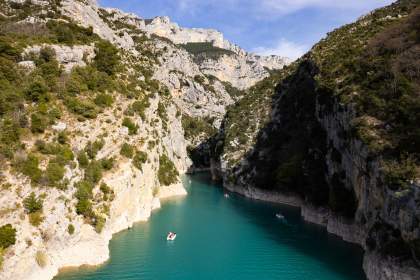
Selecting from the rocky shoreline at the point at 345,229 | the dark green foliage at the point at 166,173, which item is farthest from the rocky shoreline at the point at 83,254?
the dark green foliage at the point at 166,173

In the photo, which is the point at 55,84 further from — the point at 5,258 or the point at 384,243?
the point at 384,243

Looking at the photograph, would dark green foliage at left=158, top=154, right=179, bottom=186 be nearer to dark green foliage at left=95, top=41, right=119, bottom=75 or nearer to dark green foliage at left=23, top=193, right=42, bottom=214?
dark green foliage at left=95, top=41, right=119, bottom=75

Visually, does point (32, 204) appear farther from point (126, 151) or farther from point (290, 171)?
point (290, 171)

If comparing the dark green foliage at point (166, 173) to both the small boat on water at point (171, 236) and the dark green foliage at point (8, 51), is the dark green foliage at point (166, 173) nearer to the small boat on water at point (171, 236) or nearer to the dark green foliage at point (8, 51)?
the small boat on water at point (171, 236)

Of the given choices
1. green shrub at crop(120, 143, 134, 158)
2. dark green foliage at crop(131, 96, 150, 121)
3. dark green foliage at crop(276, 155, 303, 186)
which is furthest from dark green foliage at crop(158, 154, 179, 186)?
green shrub at crop(120, 143, 134, 158)

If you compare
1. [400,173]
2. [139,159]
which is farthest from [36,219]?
[400,173]
